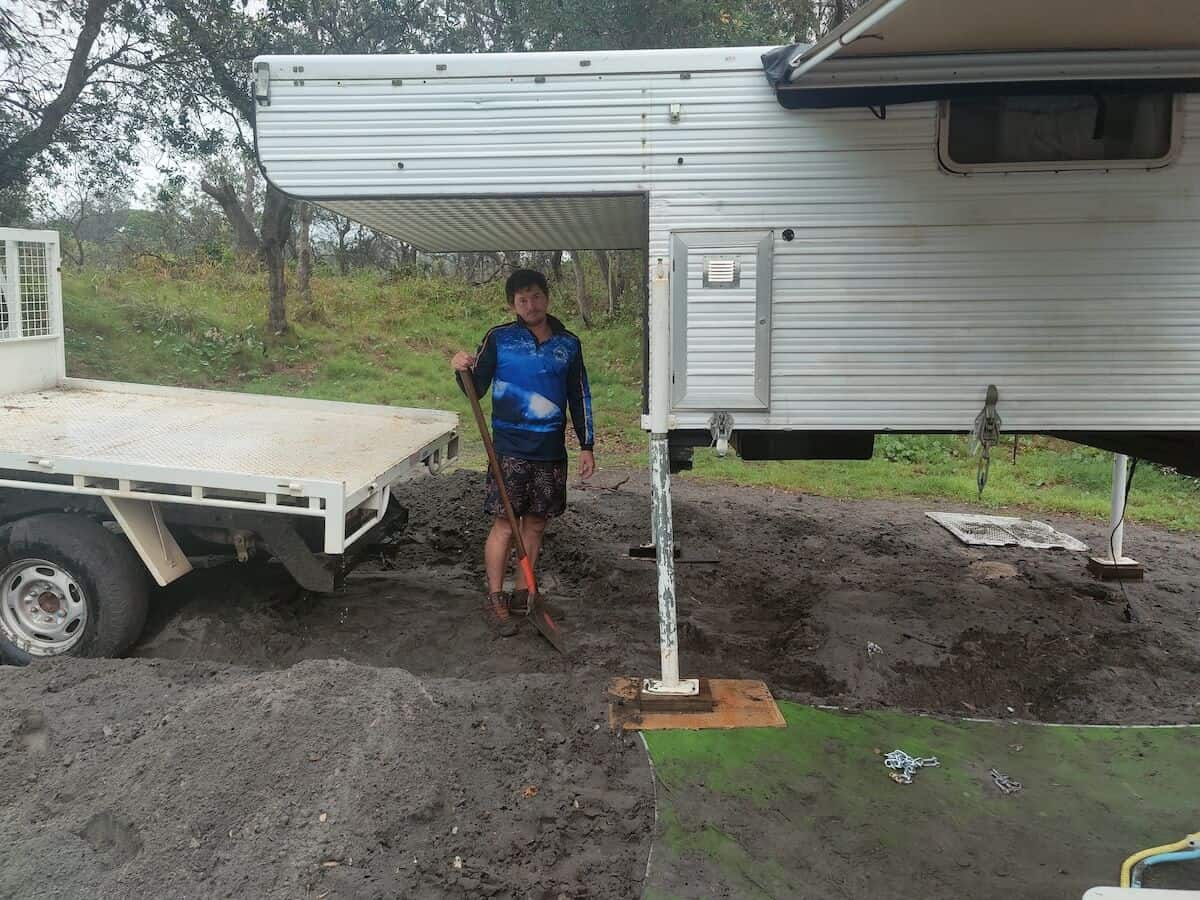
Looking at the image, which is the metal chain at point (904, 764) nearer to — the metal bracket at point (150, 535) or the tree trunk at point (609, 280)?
the metal bracket at point (150, 535)

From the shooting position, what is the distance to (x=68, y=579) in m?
3.90

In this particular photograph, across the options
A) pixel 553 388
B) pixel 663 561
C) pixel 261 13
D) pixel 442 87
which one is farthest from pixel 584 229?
pixel 261 13

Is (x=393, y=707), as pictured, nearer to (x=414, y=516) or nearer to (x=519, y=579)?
(x=519, y=579)

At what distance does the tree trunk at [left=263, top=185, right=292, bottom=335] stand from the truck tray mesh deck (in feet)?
24.2

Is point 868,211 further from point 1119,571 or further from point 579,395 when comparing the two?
point 1119,571

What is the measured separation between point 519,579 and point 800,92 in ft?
9.88

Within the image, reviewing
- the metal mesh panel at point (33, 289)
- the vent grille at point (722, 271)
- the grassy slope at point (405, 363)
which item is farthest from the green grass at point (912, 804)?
the grassy slope at point (405, 363)

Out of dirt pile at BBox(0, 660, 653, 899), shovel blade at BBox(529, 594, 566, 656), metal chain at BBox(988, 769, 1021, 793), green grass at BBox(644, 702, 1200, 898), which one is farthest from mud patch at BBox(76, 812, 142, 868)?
metal chain at BBox(988, 769, 1021, 793)

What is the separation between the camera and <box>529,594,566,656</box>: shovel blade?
4227mm

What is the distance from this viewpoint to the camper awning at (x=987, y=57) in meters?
3.01

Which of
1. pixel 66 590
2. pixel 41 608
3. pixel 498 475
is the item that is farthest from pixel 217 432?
pixel 498 475

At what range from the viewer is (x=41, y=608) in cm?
398

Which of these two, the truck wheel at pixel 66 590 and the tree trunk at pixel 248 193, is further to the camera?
the tree trunk at pixel 248 193

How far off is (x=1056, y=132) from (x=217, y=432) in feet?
14.0
